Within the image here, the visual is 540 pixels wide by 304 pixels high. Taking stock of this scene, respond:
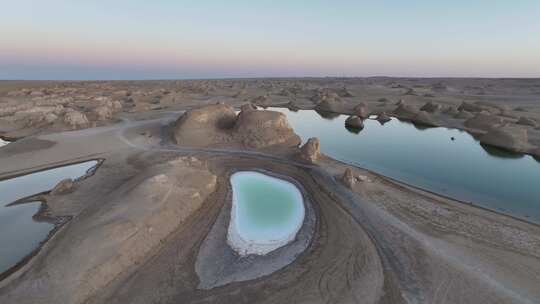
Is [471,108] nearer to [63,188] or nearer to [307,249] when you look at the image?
[307,249]

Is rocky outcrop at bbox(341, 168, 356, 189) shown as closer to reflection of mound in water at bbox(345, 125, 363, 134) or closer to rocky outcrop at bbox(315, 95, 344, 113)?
reflection of mound in water at bbox(345, 125, 363, 134)

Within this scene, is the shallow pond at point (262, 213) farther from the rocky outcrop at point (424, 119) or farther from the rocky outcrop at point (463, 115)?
the rocky outcrop at point (463, 115)

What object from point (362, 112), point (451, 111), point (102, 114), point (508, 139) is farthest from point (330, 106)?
point (102, 114)

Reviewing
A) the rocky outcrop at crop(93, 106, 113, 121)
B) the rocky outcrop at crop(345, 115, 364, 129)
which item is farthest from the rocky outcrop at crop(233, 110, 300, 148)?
the rocky outcrop at crop(93, 106, 113, 121)

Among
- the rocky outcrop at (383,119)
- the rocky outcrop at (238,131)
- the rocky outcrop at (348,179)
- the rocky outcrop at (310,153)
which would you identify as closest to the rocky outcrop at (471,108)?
the rocky outcrop at (383,119)

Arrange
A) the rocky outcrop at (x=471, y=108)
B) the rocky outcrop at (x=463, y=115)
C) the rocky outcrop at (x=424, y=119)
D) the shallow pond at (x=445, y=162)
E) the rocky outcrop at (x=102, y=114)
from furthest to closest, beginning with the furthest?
1. the rocky outcrop at (x=471, y=108)
2. the rocky outcrop at (x=424, y=119)
3. the rocky outcrop at (x=463, y=115)
4. the rocky outcrop at (x=102, y=114)
5. the shallow pond at (x=445, y=162)

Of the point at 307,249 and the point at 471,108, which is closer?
the point at 307,249

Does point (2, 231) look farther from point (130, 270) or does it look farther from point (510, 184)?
point (510, 184)
